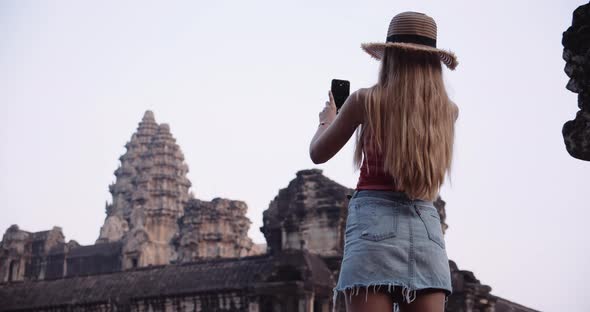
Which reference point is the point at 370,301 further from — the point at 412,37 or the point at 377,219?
the point at 412,37

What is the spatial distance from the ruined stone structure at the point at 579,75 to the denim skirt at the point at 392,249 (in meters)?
0.81

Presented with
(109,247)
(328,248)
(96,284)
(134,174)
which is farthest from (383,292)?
(134,174)

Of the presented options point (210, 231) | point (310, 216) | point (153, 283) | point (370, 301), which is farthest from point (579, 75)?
point (210, 231)

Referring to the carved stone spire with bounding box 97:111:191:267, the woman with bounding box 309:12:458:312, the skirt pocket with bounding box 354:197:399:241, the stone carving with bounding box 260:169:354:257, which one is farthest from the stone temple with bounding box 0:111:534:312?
the skirt pocket with bounding box 354:197:399:241

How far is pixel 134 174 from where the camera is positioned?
73.1 meters

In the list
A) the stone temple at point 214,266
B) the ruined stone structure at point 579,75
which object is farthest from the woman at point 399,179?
the stone temple at point 214,266

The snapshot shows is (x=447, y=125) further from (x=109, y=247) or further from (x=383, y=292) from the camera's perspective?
(x=109, y=247)

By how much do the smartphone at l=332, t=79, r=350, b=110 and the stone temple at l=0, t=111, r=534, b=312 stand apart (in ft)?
60.9

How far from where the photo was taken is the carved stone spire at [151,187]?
217 feet

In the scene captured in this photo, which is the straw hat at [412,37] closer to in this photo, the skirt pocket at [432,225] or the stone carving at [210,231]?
the skirt pocket at [432,225]

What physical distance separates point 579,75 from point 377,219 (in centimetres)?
124

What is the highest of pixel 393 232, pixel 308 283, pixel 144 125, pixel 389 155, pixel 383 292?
pixel 144 125

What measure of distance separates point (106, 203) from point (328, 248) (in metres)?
50.1

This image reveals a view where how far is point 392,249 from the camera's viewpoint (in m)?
3.71
